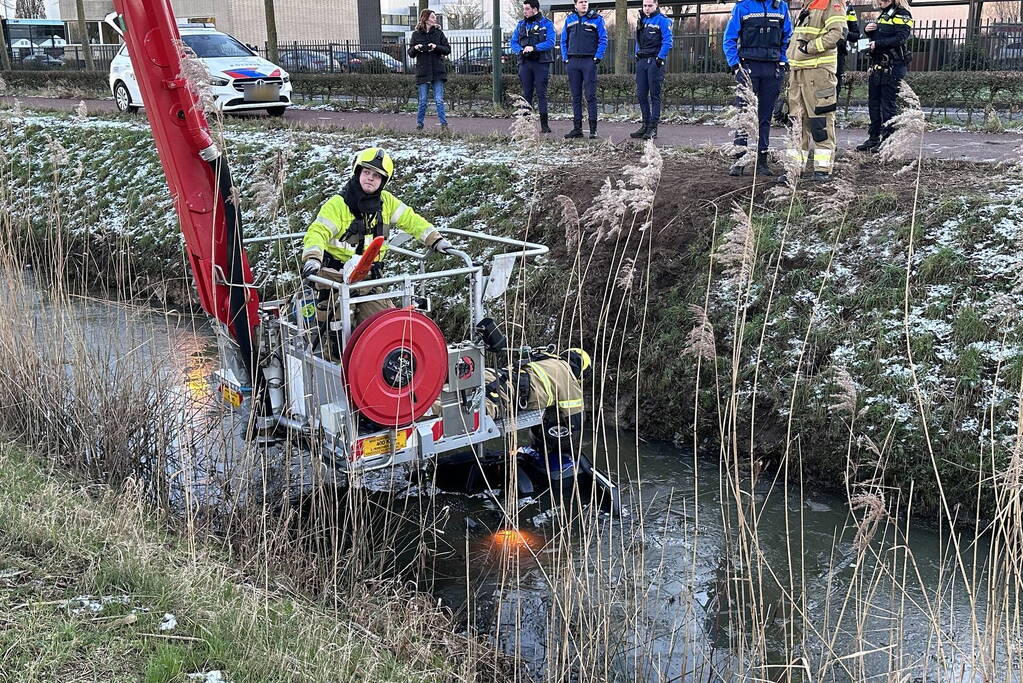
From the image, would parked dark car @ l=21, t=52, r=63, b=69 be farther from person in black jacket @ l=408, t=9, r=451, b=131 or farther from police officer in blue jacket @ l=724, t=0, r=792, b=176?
police officer in blue jacket @ l=724, t=0, r=792, b=176

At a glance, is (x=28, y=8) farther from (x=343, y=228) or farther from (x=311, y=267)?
(x=311, y=267)

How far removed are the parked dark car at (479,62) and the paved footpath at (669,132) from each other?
4962mm

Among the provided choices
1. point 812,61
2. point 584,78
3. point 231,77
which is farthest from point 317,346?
point 231,77

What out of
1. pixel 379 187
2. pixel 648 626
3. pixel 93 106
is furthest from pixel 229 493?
pixel 93 106

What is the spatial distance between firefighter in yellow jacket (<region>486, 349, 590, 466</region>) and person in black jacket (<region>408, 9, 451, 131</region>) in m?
8.63

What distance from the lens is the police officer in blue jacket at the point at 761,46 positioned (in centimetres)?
890

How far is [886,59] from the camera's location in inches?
397

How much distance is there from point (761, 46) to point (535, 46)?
4.35m

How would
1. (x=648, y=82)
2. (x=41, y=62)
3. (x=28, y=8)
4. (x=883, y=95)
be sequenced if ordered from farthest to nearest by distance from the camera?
(x=28, y=8), (x=41, y=62), (x=648, y=82), (x=883, y=95)

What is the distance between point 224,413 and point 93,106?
16.1 metres

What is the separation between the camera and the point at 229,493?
511cm

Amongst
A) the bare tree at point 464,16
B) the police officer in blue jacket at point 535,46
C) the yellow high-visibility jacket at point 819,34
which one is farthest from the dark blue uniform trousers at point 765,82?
the bare tree at point 464,16

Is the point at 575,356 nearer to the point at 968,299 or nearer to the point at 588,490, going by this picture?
the point at 588,490

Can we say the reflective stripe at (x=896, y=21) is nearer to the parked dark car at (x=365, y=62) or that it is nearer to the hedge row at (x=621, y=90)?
the hedge row at (x=621, y=90)
